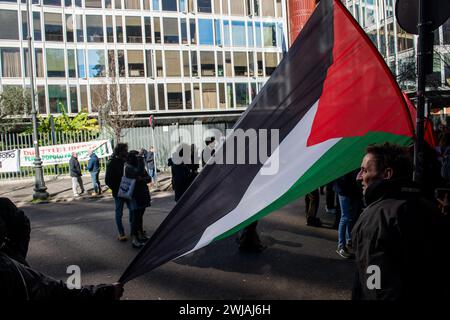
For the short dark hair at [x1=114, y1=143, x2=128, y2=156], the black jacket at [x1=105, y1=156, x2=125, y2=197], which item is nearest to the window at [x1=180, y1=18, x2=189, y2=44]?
the short dark hair at [x1=114, y1=143, x2=128, y2=156]

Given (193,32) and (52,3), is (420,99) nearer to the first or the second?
(52,3)

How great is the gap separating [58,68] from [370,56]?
134ft

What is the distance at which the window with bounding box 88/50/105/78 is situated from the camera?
39.5 m

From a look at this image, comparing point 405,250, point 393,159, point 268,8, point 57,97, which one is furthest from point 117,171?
point 268,8

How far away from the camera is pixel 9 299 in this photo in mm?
1768

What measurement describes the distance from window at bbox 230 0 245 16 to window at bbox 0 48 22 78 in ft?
A: 73.2

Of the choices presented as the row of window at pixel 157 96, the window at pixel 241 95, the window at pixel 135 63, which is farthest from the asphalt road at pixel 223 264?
the window at pixel 241 95

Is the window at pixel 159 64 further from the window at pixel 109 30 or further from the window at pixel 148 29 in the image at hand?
the window at pixel 109 30

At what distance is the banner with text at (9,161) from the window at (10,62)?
21521 millimetres

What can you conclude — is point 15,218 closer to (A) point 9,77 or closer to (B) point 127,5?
(A) point 9,77

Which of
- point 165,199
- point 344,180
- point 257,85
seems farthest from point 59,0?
point 344,180

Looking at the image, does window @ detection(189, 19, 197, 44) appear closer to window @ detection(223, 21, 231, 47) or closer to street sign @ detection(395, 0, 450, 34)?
window @ detection(223, 21, 231, 47)

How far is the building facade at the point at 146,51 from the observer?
124ft

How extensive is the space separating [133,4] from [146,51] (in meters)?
4.82
